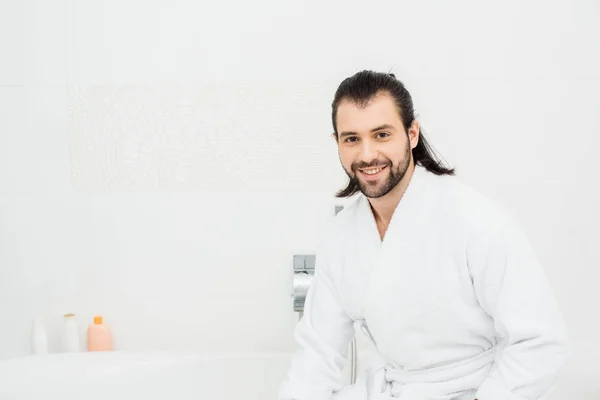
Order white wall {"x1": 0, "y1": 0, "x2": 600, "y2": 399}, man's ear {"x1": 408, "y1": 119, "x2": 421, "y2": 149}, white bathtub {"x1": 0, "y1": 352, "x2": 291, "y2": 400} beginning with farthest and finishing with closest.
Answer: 1. white wall {"x1": 0, "y1": 0, "x2": 600, "y2": 399}
2. white bathtub {"x1": 0, "y1": 352, "x2": 291, "y2": 400}
3. man's ear {"x1": 408, "y1": 119, "x2": 421, "y2": 149}

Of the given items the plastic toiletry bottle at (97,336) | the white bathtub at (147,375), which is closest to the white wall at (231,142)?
the plastic toiletry bottle at (97,336)

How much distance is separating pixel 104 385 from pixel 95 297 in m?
0.36

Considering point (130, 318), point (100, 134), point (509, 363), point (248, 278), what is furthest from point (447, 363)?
point (100, 134)

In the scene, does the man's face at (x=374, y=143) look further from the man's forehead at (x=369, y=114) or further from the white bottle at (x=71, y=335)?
the white bottle at (x=71, y=335)

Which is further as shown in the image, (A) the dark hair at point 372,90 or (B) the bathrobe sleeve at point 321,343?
(B) the bathrobe sleeve at point 321,343

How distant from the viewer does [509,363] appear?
4.40 ft

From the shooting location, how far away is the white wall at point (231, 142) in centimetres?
202

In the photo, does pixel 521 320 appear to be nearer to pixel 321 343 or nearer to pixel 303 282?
pixel 321 343

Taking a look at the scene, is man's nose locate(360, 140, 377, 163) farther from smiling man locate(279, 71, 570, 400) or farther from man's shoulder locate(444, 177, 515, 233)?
man's shoulder locate(444, 177, 515, 233)

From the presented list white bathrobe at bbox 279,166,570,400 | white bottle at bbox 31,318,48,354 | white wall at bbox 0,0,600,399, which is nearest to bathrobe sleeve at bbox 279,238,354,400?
white bathrobe at bbox 279,166,570,400

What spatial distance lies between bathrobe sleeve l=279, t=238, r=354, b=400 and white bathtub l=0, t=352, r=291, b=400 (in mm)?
413

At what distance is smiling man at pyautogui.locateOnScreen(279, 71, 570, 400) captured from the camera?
1.33m

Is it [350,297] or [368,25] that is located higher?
[368,25]

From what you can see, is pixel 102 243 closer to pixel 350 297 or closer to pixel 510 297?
pixel 350 297
